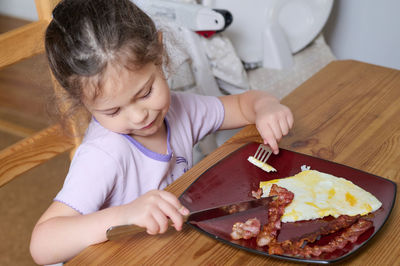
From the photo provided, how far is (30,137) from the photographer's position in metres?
1.09

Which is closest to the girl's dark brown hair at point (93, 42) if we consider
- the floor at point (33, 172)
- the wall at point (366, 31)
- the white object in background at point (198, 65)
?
the floor at point (33, 172)

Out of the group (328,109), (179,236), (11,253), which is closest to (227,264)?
(179,236)

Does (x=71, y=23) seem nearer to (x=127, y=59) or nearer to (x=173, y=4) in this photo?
(x=127, y=59)

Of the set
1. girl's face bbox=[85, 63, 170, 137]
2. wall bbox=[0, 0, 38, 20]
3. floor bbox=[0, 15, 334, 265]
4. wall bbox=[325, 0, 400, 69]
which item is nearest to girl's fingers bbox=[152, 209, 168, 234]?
girl's face bbox=[85, 63, 170, 137]

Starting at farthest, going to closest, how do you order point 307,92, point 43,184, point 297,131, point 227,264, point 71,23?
point 43,184, point 307,92, point 297,131, point 71,23, point 227,264

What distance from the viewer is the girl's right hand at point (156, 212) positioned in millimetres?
750

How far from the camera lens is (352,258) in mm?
736

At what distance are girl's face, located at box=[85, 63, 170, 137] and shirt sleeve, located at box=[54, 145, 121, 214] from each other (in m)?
0.06

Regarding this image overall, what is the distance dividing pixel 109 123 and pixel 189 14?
94cm

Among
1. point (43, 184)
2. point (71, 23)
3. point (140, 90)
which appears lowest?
point (43, 184)

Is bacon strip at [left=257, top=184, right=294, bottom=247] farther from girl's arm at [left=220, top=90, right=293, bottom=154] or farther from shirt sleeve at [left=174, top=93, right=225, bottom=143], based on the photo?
shirt sleeve at [left=174, top=93, right=225, bottom=143]

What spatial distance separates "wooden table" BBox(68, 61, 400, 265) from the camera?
745mm

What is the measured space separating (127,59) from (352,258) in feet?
1.66

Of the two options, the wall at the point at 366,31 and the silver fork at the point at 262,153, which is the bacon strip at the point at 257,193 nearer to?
the silver fork at the point at 262,153
